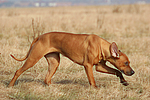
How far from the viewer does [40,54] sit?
501 centimetres

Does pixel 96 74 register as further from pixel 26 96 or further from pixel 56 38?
pixel 26 96

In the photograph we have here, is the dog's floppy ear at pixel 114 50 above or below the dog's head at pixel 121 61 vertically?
above

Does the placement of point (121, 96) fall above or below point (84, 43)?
below

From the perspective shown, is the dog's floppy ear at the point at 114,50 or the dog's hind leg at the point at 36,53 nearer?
the dog's floppy ear at the point at 114,50

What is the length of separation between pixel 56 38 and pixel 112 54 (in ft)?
3.95

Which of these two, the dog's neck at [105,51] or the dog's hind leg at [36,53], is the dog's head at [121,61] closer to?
the dog's neck at [105,51]

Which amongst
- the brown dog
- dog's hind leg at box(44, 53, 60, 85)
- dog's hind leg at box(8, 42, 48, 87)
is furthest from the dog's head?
dog's hind leg at box(8, 42, 48, 87)

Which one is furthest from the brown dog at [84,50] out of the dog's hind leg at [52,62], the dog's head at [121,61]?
the dog's hind leg at [52,62]

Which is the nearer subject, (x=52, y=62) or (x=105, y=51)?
(x=105, y=51)

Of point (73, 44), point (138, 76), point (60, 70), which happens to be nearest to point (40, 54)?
point (73, 44)

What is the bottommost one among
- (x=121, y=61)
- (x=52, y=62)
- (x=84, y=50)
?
(x=52, y=62)

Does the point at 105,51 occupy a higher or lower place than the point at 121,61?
higher

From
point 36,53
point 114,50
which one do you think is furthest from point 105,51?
point 36,53

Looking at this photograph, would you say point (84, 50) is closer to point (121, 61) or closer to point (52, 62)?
point (121, 61)
